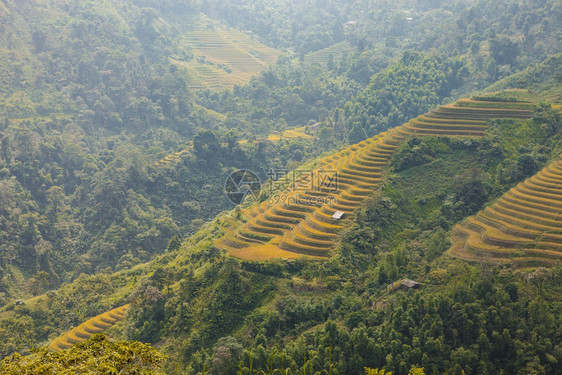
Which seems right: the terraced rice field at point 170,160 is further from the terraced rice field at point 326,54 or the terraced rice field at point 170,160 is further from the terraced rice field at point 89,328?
the terraced rice field at point 326,54

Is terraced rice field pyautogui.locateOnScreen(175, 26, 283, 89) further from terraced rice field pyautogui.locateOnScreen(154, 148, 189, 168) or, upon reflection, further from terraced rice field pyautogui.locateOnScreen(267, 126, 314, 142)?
terraced rice field pyautogui.locateOnScreen(154, 148, 189, 168)

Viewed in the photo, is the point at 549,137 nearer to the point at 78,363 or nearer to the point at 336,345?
the point at 336,345

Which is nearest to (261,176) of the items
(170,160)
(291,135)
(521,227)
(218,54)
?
(170,160)

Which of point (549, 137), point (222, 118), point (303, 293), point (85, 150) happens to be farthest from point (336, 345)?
point (222, 118)

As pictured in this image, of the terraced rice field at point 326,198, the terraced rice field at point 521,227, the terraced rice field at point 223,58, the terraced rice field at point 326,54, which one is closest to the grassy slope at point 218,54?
the terraced rice field at point 223,58

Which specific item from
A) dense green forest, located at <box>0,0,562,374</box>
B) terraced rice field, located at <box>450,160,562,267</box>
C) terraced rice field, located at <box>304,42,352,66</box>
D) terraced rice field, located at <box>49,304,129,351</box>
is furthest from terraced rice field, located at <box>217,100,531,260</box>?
terraced rice field, located at <box>304,42,352,66</box>

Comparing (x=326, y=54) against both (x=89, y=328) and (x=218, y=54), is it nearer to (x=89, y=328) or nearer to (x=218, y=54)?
(x=218, y=54)
